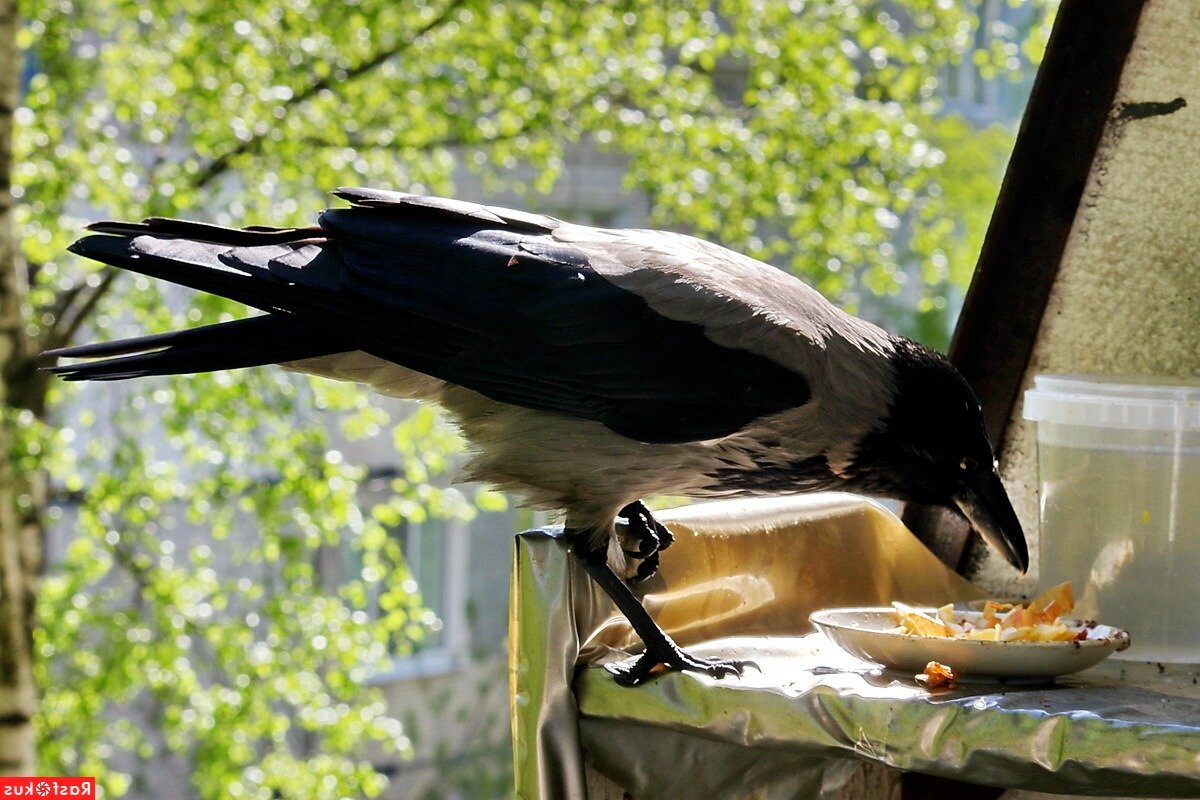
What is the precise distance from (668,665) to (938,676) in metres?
0.37

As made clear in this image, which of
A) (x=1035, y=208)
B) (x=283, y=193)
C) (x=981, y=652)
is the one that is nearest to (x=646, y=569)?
(x=981, y=652)

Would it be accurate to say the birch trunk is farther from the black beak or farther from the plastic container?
the plastic container

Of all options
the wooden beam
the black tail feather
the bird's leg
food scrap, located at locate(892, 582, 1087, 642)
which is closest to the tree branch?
the black tail feather

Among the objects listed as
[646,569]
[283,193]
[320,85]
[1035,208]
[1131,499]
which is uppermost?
[320,85]

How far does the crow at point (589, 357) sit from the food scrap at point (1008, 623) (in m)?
0.25

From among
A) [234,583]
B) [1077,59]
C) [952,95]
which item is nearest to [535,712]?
[1077,59]

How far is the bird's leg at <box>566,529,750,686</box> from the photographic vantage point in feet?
5.88

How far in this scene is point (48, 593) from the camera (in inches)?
219

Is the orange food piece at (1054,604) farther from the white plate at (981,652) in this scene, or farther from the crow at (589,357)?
the crow at (589,357)

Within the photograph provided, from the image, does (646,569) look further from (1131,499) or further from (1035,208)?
(1035,208)

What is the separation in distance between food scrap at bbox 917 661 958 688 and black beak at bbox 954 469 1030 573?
1.78ft

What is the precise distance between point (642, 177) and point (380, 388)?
461 cm

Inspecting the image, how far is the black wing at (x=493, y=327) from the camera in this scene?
212 cm

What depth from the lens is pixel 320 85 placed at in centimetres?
591
